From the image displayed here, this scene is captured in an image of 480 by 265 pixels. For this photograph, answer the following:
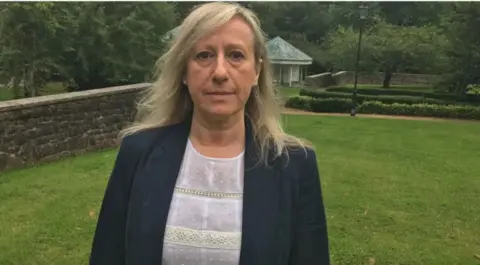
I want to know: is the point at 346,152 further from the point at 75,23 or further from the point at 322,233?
the point at 75,23

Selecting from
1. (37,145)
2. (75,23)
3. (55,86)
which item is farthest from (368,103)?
(37,145)

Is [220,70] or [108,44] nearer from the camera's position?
[220,70]

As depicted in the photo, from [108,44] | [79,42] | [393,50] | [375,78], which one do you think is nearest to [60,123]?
[79,42]

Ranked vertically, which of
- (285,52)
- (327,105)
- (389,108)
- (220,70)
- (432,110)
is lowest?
(327,105)

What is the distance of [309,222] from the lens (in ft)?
5.25

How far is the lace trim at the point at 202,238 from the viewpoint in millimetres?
1509

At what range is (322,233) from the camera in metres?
1.64

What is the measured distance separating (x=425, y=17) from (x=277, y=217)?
48.1 metres

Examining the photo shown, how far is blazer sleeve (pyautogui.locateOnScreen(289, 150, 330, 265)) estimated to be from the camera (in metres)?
1.58

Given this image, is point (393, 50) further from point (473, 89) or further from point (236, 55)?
point (236, 55)

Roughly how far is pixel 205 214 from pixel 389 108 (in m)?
21.1

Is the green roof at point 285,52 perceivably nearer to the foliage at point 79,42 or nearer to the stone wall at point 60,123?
the foliage at point 79,42

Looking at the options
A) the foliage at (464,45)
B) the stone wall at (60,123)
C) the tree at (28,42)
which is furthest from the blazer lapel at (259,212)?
the foliage at (464,45)

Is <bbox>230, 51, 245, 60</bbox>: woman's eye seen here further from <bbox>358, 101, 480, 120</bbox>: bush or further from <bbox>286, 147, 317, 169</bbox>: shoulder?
<bbox>358, 101, 480, 120</bbox>: bush
